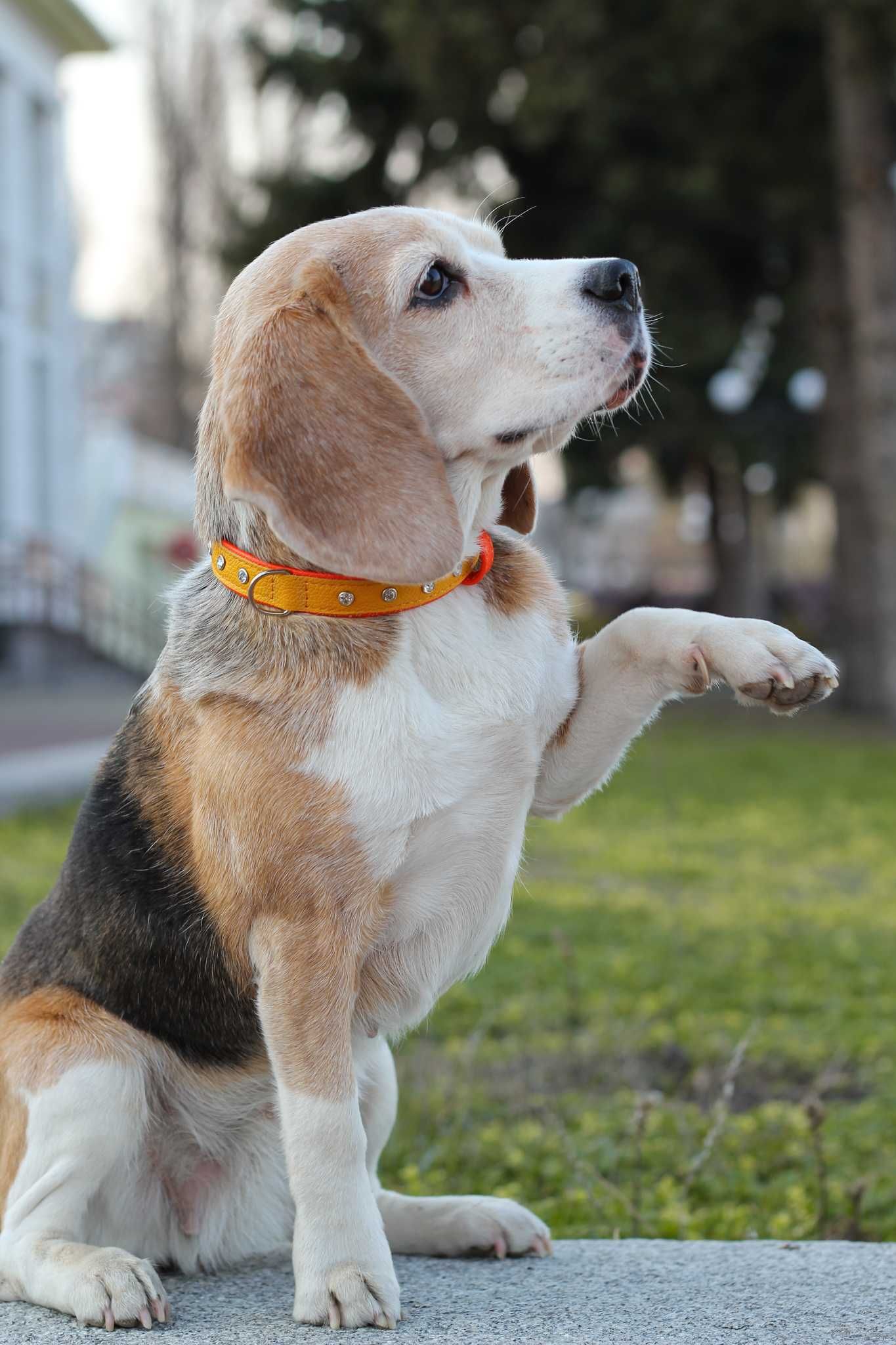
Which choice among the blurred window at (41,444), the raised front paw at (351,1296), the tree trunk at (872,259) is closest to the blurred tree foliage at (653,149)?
the tree trunk at (872,259)

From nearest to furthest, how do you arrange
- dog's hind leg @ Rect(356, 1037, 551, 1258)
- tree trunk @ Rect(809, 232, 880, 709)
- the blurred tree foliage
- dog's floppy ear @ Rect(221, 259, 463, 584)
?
dog's floppy ear @ Rect(221, 259, 463, 584), dog's hind leg @ Rect(356, 1037, 551, 1258), the blurred tree foliage, tree trunk @ Rect(809, 232, 880, 709)

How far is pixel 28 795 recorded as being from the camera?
11406 mm

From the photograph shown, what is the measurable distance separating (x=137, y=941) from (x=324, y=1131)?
59cm

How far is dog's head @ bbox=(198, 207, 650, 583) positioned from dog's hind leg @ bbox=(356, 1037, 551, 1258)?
1132 millimetres

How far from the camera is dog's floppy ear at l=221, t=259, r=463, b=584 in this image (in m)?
2.50

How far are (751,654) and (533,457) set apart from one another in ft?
2.02

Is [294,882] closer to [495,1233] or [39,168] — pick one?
[495,1233]

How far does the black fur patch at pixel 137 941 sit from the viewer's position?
2.80 m

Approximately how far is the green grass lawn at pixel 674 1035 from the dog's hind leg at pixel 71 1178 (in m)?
0.91

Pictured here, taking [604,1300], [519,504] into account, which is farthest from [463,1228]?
[519,504]

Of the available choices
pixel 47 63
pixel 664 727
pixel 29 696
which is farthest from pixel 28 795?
pixel 47 63

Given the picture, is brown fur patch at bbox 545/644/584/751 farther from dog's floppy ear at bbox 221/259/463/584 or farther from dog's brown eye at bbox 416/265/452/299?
dog's brown eye at bbox 416/265/452/299

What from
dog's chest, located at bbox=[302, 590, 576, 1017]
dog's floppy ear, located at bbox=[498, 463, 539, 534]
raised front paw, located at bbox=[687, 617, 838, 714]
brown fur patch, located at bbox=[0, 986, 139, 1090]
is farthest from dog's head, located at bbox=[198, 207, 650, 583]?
brown fur patch, located at bbox=[0, 986, 139, 1090]

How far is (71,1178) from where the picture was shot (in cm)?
273
